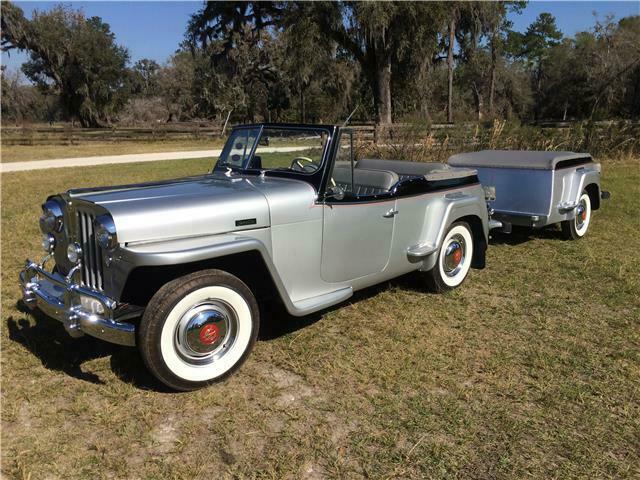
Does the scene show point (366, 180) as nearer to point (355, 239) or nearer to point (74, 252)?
point (355, 239)

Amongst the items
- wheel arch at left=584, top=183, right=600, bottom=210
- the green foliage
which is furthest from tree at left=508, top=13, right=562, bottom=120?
wheel arch at left=584, top=183, right=600, bottom=210

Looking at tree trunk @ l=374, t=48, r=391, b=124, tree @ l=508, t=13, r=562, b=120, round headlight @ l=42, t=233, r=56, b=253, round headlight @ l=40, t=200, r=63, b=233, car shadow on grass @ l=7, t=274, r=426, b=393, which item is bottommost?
car shadow on grass @ l=7, t=274, r=426, b=393

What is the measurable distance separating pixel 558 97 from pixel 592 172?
126 ft

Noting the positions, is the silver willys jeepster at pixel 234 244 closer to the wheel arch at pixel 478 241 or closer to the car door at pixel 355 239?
the car door at pixel 355 239

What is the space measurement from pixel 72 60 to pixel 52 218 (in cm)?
3977

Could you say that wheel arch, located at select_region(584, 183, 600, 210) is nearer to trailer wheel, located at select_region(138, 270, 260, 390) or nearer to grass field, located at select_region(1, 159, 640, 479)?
grass field, located at select_region(1, 159, 640, 479)

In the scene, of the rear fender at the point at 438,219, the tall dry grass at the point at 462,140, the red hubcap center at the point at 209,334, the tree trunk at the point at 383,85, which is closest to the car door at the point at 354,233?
the rear fender at the point at 438,219

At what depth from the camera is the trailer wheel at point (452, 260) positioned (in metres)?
4.62

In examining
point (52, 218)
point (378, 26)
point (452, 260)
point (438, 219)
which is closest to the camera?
point (52, 218)

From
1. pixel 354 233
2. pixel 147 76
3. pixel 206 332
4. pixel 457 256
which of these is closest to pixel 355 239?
pixel 354 233

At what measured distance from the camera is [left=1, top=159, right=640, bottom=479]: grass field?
2.43m

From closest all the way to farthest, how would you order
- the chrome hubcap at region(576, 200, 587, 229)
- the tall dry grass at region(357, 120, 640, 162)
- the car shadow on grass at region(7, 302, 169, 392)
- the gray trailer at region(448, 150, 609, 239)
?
the car shadow on grass at region(7, 302, 169, 392) → the gray trailer at region(448, 150, 609, 239) → the chrome hubcap at region(576, 200, 587, 229) → the tall dry grass at region(357, 120, 640, 162)

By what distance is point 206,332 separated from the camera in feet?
9.78

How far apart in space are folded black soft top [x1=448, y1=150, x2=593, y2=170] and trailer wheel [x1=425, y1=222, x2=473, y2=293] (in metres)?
1.69
